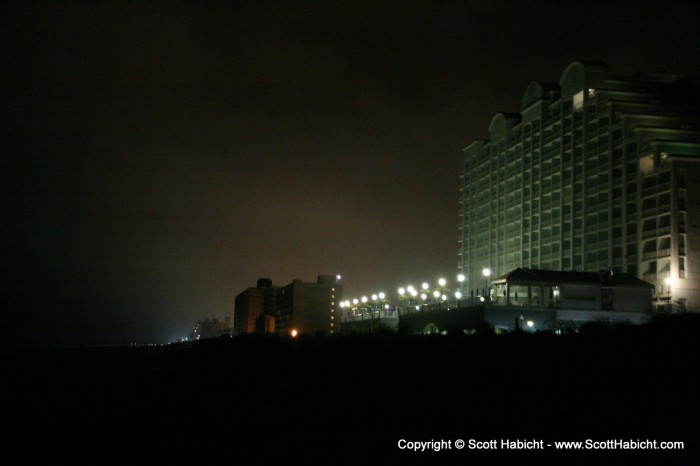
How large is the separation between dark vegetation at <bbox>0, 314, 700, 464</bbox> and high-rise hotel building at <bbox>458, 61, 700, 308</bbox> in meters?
36.8

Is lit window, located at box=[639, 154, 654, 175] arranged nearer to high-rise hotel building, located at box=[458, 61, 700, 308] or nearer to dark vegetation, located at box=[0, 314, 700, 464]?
high-rise hotel building, located at box=[458, 61, 700, 308]

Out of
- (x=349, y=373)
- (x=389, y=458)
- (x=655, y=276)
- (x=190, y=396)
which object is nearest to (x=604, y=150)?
(x=655, y=276)

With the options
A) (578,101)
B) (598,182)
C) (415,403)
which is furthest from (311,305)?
(415,403)

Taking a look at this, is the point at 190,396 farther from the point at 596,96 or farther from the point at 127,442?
the point at 596,96

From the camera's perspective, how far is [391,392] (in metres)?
26.6

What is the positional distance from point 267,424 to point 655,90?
79500 mm

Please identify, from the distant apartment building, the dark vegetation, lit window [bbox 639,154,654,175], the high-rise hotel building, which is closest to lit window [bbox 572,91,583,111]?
the high-rise hotel building

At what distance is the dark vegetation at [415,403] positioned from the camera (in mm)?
19625

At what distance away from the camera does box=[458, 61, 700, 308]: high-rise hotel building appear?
7025 cm

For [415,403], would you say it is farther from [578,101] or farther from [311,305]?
[311,305]

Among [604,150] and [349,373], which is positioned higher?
[604,150]

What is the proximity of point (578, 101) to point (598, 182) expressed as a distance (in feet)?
38.7

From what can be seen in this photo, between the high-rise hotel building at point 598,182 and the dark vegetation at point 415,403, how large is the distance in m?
36.8

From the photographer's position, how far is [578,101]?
9062cm
